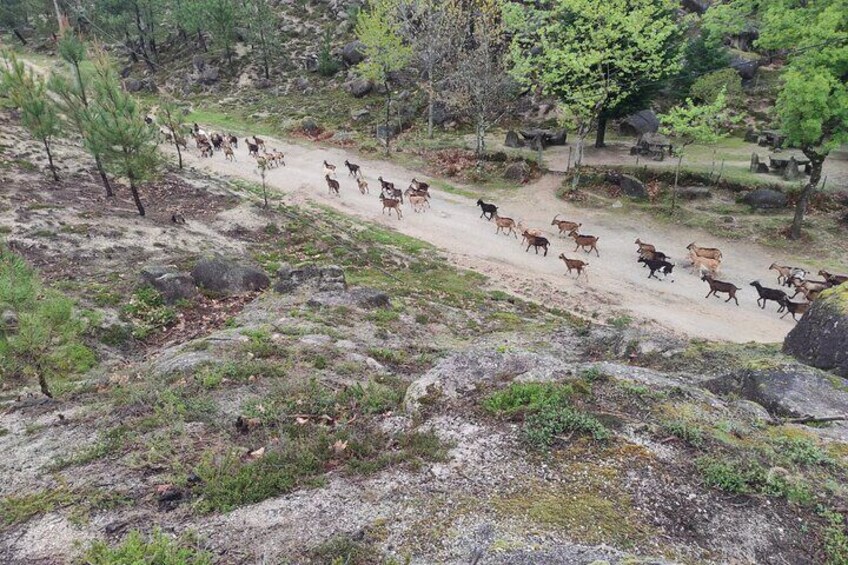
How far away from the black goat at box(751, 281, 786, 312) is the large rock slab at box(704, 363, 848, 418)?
10.4 meters

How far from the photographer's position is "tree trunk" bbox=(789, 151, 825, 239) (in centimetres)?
2275

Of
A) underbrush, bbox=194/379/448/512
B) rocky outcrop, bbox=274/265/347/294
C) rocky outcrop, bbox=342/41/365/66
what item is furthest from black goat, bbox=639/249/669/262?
rocky outcrop, bbox=342/41/365/66

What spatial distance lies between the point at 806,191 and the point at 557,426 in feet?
75.8

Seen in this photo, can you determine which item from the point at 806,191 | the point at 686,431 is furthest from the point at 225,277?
the point at 806,191

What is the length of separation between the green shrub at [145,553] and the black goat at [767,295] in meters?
19.9

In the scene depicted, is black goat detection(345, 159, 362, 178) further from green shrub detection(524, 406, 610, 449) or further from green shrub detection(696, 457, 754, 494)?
green shrub detection(696, 457, 754, 494)

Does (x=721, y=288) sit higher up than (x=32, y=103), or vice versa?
(x=32, y=103)

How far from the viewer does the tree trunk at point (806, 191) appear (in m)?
22.8

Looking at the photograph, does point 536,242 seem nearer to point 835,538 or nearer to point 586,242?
point 586,242

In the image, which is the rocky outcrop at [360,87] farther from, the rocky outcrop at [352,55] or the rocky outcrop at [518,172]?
the rocky outcrop at [518,172]

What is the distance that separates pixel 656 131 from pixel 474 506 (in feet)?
124

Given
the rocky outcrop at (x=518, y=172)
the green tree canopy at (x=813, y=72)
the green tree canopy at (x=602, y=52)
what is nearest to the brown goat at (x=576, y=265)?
the green tree canopy at (x=813, y=72)

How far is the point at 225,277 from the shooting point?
55.3 feet

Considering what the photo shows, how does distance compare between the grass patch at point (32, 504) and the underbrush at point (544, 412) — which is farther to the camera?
the underbrush at point (544, 412)
